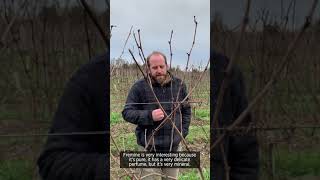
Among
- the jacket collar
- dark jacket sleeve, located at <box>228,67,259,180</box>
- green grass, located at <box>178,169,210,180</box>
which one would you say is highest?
the jacket collar

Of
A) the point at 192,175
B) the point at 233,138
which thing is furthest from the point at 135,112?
the point at 233,138

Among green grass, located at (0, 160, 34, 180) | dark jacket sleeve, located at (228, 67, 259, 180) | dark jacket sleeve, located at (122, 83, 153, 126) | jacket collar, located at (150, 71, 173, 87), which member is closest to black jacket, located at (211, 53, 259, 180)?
dark jacket sleeve, located at (228, 67, 259, 180)

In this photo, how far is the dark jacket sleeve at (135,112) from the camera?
3680 mm

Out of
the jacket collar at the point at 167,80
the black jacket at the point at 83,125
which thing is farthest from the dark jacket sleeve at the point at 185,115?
the black jacket at the point at 83,125

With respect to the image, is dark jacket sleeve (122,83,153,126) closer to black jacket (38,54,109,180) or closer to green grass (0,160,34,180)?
black jacket (38,54,109,180)

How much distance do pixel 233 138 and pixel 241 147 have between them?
95 mm

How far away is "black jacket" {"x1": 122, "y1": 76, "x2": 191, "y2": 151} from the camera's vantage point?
3.68 m

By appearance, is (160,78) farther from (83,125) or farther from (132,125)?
(83,125)

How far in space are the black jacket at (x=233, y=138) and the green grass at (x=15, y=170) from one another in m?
1.26

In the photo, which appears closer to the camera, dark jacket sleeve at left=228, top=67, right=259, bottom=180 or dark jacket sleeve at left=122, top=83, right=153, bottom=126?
dark jacket sleeve at left=122, top=83, right=153, bottom=126

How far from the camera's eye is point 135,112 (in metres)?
3.68

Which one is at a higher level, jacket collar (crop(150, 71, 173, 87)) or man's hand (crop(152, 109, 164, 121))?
jacket collar (crop(150, 71, 173, 87))

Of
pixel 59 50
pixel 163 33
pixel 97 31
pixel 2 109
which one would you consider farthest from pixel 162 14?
pixel 2 109

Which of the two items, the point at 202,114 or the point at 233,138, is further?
the point at 233,138
